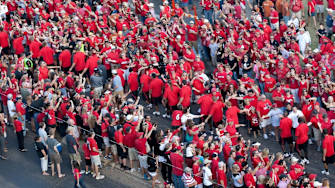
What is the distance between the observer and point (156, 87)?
62.3ft

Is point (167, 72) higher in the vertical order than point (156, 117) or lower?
higher

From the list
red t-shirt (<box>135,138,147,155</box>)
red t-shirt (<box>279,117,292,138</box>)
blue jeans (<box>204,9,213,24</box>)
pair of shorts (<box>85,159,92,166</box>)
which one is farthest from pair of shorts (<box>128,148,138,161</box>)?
blue jeans (<box>204,9,213,24</box>)

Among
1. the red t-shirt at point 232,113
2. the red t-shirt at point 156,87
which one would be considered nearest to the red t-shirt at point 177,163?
the red t-shirt at point 232,113

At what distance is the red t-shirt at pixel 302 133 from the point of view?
16500mm

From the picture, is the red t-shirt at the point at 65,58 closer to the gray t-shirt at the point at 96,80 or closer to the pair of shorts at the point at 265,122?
the gray t-shirt at the point at 96,80

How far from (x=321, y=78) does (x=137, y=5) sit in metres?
9.57

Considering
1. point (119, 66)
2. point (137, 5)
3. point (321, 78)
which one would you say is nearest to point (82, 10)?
point (137, 5)

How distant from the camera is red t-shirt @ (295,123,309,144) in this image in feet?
54.1

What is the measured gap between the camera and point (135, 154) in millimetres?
16641

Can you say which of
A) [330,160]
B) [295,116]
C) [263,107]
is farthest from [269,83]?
[330,160]

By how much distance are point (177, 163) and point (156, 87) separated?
432 cm

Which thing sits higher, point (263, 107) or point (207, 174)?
point (263, 107)

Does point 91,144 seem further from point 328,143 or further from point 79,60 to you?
point 328,143

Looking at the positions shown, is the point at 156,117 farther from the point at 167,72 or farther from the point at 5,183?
the point at 5,183
